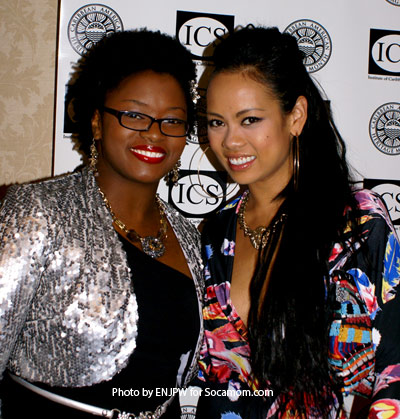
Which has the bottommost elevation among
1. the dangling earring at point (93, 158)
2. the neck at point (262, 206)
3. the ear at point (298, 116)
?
the neck at point (262, 206)

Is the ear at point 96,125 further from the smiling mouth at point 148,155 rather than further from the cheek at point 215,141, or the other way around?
the cheek at point 215,141

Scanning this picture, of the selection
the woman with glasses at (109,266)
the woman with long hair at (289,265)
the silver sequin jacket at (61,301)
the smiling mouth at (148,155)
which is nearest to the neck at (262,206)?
A: the woman with long hair at (289,265)

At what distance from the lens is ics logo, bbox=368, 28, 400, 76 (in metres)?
2.26

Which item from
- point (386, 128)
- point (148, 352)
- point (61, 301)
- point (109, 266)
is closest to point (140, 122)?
point (109, 266)

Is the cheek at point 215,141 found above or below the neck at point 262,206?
above

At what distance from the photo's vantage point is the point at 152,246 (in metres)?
1.58

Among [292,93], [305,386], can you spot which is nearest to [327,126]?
[292,93]

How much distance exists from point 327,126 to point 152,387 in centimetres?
111

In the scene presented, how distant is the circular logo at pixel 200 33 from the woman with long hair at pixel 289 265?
0.67m

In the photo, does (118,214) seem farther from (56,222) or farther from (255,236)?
(255,236)

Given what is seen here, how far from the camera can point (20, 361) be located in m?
1.36

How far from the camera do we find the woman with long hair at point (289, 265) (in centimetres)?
130

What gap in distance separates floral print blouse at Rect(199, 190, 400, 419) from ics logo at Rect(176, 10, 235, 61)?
3.91ft

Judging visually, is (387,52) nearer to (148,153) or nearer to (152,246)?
(148,153)
